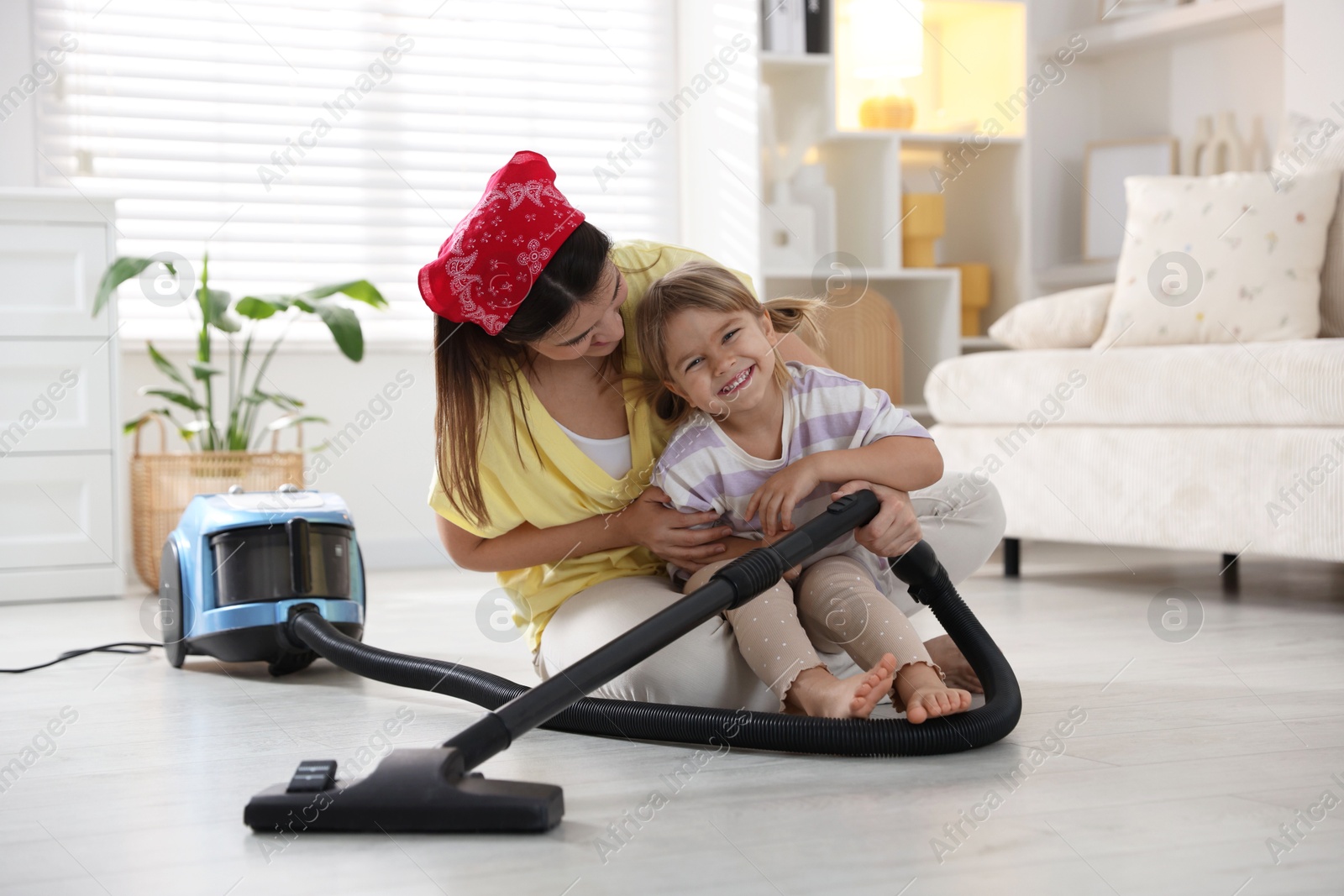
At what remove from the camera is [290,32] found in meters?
3.32

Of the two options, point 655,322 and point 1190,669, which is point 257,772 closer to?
point 655,322

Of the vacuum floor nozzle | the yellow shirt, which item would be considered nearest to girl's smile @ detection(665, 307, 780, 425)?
the yellow shirt

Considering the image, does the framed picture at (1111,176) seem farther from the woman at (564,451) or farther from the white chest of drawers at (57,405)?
the white chest of drawers at (57,405)

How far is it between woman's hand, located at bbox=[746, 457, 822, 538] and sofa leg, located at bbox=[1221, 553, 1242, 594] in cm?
146

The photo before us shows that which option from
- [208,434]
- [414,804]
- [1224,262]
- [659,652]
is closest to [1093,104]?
[1224,262]

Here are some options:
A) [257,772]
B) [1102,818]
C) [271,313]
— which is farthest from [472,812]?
[271,313]

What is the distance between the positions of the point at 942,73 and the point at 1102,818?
2945 millimetres

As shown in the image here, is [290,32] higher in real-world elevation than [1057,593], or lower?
higher

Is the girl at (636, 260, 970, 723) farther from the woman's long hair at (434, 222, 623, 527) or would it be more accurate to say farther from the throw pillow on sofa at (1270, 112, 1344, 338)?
the throw pillow on sofa at (1270, 112, 1344, 338)

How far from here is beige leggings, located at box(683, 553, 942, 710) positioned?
1.28 m

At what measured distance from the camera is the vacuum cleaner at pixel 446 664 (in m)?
1.00

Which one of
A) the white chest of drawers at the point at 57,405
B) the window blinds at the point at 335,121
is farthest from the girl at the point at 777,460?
the window blinds at the point at 335,121

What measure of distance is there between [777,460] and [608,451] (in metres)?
0.20

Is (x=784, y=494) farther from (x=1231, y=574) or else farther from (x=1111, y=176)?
(x=1111, y=176)
